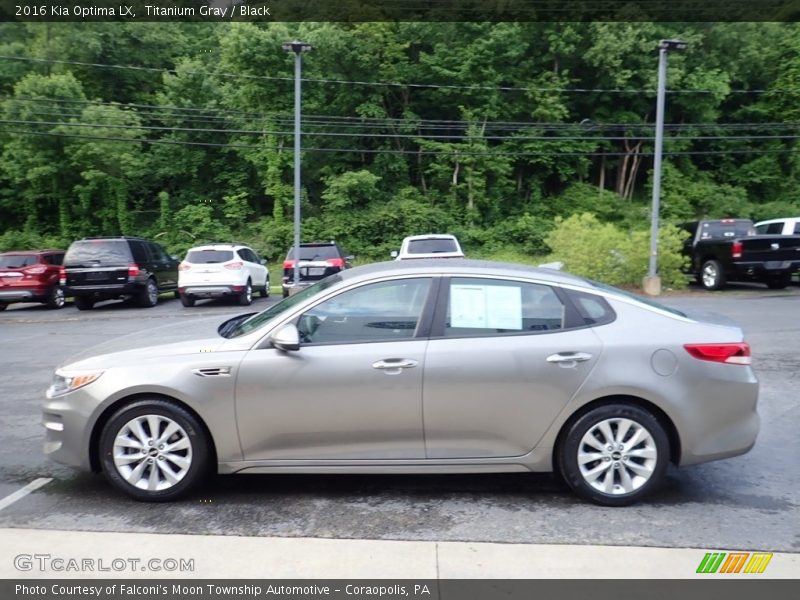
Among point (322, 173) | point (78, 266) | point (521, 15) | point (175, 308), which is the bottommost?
point (175, 308)

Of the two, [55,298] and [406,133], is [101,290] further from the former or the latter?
[406,133]

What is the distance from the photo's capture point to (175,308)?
18828 mm

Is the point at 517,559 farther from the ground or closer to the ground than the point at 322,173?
closer to the ground

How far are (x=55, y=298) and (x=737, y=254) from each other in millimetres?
19499

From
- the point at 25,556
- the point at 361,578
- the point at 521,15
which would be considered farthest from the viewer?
the point at 521,15

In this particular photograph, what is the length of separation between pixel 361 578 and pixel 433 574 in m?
0.37

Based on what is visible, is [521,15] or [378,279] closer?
[378,279]

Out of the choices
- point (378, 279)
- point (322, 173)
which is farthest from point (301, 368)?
point (322, 173)

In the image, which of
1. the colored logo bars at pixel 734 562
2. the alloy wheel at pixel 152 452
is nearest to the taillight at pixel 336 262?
the alloy wheel at pixel 152 452

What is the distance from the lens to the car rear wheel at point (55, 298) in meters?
19.3

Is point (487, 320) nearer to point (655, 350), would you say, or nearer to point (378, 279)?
point (378, 279)

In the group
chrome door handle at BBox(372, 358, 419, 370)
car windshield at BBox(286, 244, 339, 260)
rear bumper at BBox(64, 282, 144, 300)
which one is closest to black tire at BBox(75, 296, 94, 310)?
rear bumper at BBox(64, 282, 144, 300)

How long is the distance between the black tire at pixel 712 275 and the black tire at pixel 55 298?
1907 cm

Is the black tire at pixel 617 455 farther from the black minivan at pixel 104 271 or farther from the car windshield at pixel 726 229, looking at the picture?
the car windshield at pixel 726 229
